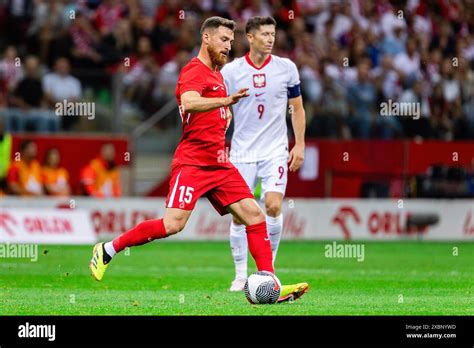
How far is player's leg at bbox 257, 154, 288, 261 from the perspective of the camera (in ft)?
44.3

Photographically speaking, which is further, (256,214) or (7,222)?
(7,222)

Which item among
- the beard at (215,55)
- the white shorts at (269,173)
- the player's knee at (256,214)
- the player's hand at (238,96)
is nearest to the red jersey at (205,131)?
the beard at (215,55)

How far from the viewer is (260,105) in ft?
44.8

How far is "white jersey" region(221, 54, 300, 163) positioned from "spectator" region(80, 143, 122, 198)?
8.89 meters

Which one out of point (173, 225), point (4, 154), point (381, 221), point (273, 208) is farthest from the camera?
point (381, 221)

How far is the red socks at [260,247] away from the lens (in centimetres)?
1152

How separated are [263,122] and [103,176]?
926cm

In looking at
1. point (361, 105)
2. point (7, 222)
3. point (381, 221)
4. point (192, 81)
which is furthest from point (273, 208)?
point (361, 105)

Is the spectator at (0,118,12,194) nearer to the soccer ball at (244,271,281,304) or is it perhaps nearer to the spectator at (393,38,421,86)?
the spectator at (393,38,421,86)

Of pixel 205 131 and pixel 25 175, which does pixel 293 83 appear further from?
pixel 25 175

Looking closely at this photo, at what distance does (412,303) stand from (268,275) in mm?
1444

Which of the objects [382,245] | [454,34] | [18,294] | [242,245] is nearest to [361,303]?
[242,245]

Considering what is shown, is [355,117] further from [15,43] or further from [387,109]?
[15,43]

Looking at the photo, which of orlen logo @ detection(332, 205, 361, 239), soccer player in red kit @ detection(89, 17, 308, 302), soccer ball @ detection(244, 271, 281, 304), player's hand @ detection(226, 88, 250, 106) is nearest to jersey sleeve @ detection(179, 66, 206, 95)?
soccer player in red kit @ detection(89, 17, 308, 302)
